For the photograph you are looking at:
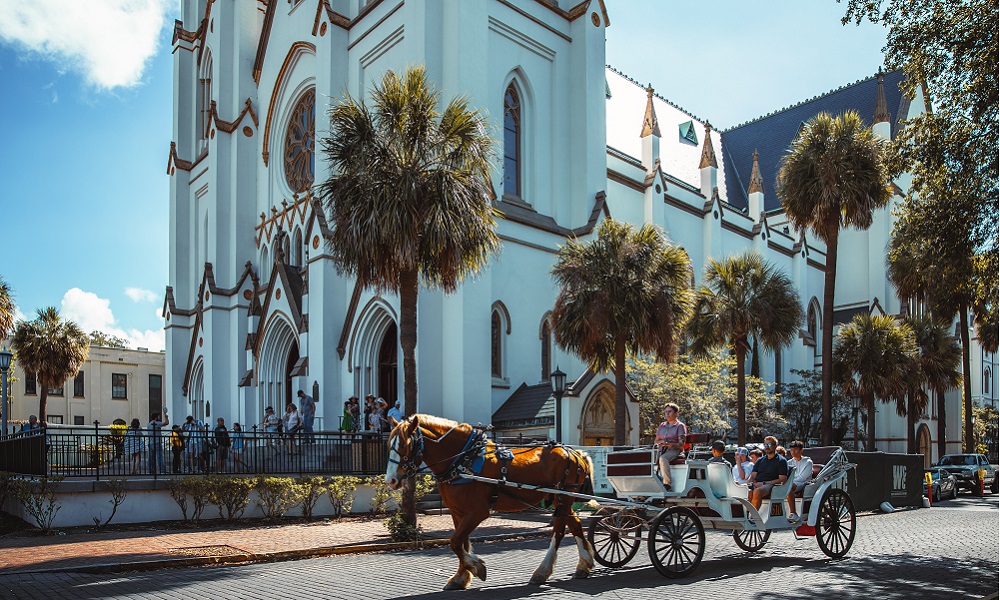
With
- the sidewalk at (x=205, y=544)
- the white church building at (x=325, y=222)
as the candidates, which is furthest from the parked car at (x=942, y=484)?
the sidewalk at (x=205, y=544)

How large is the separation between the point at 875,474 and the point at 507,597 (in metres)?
16.5

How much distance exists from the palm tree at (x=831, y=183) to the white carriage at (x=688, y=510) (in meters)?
14.9

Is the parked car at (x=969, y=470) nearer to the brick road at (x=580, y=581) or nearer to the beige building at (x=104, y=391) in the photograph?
the brick road at (x=580, y=581)

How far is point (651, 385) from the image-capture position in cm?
3112

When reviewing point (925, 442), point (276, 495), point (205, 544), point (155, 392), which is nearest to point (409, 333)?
point (276, 495)

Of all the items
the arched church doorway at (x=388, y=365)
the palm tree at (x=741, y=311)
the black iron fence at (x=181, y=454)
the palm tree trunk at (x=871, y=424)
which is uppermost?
the palm tree at (x=741, y=311)

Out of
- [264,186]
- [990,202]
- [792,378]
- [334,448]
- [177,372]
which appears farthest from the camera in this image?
[792,378]

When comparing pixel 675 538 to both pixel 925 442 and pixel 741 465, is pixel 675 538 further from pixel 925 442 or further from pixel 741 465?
pixel 925 442

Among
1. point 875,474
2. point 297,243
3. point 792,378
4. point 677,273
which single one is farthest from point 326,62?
point 792,378

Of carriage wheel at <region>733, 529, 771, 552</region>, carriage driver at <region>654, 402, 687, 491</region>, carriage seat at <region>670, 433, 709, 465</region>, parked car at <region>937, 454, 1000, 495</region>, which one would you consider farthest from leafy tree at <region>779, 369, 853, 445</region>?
carriage driver at <region>654, 402, 687, 491</region>

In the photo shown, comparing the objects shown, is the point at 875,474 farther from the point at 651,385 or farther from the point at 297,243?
the point at 297,243

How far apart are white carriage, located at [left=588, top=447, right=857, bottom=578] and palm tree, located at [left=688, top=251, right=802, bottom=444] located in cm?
1738

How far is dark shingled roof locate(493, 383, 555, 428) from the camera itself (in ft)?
84.5

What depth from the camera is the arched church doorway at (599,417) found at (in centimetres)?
2594
